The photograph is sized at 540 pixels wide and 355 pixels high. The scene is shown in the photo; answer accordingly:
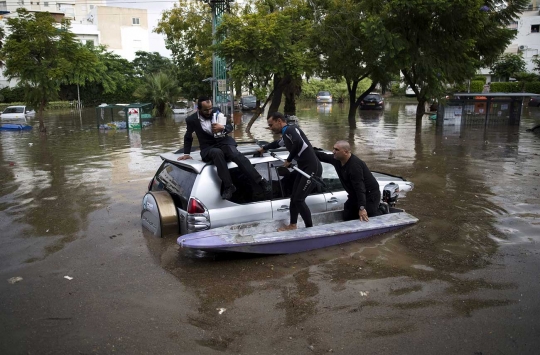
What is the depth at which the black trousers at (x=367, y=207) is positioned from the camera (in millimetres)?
6798

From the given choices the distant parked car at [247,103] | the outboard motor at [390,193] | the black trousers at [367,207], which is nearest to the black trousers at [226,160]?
the black trousers at [367,207]

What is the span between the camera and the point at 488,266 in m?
5.86

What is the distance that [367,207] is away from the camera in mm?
6910

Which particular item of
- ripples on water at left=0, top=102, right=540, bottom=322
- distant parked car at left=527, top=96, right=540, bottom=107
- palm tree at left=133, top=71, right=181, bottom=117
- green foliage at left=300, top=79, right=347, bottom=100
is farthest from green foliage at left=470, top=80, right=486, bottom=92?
palm tree at left=133, top=71, right=181, bottom=117

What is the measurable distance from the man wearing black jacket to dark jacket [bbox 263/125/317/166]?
53cm

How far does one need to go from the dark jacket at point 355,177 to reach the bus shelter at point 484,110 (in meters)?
18.1

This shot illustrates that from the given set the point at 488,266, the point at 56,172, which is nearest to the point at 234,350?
the point at 488,266

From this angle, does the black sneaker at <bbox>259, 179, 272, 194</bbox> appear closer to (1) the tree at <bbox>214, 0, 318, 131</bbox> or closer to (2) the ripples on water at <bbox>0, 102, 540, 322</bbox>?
(2) the ripples on water at <bbox>0, 102, 540, 322</bbox>

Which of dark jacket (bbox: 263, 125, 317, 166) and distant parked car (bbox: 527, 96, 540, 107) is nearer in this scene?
dark jacket (bbox: 263, 125, 317, 166)

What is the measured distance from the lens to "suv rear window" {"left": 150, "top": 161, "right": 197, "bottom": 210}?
20.9ft

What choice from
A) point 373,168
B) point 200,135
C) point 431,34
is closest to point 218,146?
point 200,135

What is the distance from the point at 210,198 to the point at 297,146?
1.29m

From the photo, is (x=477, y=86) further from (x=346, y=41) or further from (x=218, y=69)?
(x=218, y=69)

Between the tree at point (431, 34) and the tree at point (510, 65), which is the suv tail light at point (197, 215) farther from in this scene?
the tree at point (510, 65)
